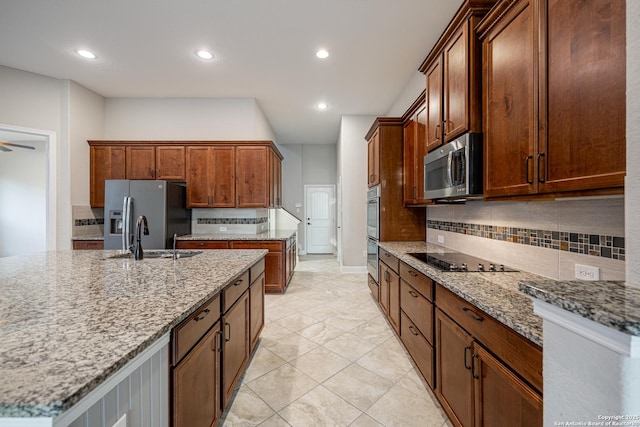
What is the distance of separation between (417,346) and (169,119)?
4.73 m

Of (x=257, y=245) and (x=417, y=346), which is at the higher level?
(x=257, y=245)

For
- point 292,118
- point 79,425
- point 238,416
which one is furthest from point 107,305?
point 292,118

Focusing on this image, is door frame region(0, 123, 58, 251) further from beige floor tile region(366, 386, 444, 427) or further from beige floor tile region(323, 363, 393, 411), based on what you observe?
beige floor tile region(366, 386, 444, 427)

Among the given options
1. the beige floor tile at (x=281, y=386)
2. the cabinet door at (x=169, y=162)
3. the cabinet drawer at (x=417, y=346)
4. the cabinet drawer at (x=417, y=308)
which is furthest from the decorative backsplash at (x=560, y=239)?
the cabinet door at (x=169, y=162)

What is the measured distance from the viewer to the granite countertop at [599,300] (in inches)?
20.4

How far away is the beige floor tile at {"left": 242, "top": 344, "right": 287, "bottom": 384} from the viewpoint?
2.13 meters

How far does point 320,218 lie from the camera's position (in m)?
7.63

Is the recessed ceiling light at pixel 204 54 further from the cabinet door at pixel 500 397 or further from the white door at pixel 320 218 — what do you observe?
the white door at pixel 320 218

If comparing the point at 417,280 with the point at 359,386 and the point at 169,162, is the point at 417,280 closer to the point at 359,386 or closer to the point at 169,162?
the point at 359,386

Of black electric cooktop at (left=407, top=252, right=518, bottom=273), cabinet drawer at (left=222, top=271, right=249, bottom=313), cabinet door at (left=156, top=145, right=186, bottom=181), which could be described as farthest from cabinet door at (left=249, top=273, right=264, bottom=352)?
cabinet door at (left=156, top=145, right=186, bottom=181)

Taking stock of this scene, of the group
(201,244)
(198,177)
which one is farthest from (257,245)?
(198,177)

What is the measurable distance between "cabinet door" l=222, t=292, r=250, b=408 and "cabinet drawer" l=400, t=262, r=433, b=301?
4.18 feet

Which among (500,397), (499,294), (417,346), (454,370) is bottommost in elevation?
(417,346)

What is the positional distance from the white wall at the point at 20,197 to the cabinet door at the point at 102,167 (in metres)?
3.16
